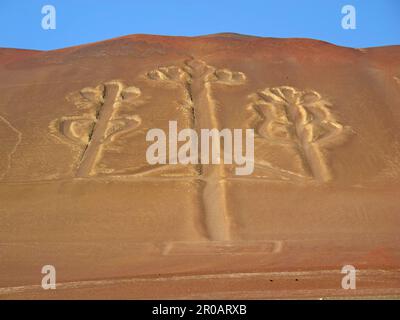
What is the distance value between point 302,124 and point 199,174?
4.54m

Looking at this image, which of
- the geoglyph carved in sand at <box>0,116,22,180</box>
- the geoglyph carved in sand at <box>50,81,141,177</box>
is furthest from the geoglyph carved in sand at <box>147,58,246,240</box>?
the geoglyph carved in sand at <box>0,116,22,180</box>

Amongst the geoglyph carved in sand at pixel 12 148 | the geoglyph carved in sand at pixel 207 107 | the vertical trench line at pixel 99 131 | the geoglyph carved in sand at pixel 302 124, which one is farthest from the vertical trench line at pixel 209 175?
the geoglyph carved in sand at pixel 12 148

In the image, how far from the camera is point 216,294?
1078cm

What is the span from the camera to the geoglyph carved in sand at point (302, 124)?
796 inches

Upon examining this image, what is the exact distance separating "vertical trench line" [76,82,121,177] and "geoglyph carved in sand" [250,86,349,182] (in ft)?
14.8

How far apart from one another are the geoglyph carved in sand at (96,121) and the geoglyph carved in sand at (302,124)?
157 inches

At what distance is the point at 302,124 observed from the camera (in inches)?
866

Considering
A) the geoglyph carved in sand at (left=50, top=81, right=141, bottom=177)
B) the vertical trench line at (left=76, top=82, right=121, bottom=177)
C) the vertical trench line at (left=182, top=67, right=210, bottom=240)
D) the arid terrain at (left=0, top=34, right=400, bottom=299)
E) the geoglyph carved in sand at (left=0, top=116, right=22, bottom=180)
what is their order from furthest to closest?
1. the geoglyph carved in sand at (left=50, top=81, right=141, bottom=177)
2. the geoglyph carved in sand at (left=0, top=116, right=22, bottom=180)
3. the vertical trench line at (left=76, top=82, right=121, bottom=177)
4. the vertical trench line at (left=182, top=67, right=210, bottom=240)
5. the arid terrain at (left=0, top=34, right=400, bottom=299)

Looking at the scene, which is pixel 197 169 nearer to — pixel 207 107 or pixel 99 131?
pixel 99 131

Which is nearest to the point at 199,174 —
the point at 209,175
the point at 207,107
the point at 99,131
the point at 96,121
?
the point at 209,175

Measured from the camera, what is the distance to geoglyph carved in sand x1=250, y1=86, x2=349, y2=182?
20.2 metres

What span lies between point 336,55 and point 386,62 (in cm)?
191

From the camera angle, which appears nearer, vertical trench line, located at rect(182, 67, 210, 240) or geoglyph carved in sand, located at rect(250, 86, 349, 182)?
vertical trench line, located at rect(182, 67, 210, 240)

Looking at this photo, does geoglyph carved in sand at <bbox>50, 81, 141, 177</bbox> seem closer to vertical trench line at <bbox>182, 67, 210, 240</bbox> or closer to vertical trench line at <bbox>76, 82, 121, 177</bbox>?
vertical trench line at <bbox>76, 82, 121, 177</bbox>
